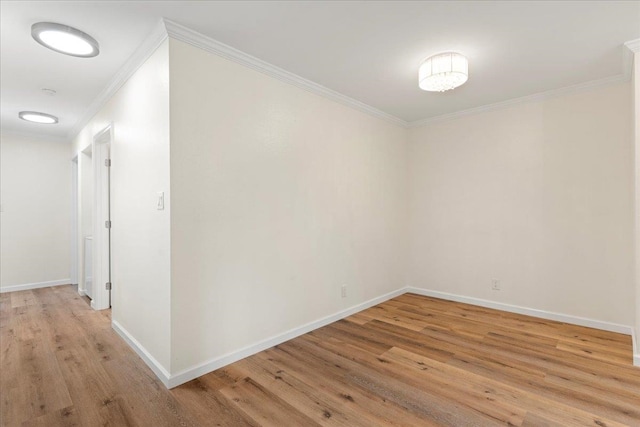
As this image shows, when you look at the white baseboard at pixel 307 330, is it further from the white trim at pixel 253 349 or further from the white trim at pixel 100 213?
the white trim at pixel 100 213

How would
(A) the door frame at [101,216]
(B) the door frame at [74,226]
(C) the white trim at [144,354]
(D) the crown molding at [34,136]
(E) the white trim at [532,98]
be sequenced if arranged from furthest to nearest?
(B) the door frame at [74,226] < (D) the crown molding at [34,136] < (A) the door frame at [101,216] < (E) the white trim at [532,98] < (C) the white trim at [144,354]

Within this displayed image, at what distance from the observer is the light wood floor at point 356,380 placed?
70.4 inches

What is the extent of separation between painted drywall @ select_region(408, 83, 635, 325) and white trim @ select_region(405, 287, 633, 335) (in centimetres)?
5

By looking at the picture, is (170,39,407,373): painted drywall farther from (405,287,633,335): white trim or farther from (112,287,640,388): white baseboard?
(405,287,633,335): white trim

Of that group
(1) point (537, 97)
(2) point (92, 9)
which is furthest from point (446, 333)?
(2) point (92, 9)

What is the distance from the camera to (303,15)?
199 centimetres

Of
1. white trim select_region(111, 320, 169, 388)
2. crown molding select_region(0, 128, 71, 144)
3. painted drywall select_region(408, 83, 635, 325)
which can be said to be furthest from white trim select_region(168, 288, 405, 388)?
crown molding select_region(0, 128, 71, 144)

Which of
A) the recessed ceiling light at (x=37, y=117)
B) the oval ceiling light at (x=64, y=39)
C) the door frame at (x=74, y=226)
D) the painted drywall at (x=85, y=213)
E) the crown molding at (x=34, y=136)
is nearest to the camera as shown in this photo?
the oval ceiling light at (x=64, y=39)

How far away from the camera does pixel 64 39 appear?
2.16 metres

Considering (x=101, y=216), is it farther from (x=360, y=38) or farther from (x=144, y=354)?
(x=360, y=38)

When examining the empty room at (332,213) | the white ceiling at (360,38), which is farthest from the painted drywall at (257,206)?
the white ceiling at (360,38)

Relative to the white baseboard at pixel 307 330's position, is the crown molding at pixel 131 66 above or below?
above

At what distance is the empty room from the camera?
196 cm

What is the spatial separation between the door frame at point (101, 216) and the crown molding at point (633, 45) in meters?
5.11
